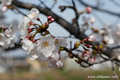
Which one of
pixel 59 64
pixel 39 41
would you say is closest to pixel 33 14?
pixel 39 41

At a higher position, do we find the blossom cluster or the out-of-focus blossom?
the out-of-focus blossom

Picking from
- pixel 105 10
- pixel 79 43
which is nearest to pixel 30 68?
pixel 105 10

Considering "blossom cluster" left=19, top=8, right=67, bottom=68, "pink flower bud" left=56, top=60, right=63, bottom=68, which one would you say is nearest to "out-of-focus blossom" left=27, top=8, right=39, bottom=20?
"blossom cluster" left=19, top=8, right=67, bottom=68

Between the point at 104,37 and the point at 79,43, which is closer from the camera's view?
the point at 79,43

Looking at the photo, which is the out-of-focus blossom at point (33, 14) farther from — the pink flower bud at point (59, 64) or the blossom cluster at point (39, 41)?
the pink flower bud at point (59, 64)

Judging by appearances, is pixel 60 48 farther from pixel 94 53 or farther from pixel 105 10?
pixel 105 10

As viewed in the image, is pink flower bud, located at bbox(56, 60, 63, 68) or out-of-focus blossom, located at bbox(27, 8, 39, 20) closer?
out-of-focus blossom, located at bbox(27, 8, 39, 20)

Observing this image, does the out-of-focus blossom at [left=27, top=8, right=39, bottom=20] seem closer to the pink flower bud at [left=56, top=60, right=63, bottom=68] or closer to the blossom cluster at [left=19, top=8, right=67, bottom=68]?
the blossom cluster at [left=19, top=8, right=67, bottom=68]

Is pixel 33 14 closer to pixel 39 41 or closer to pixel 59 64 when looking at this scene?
pixel 39 41
